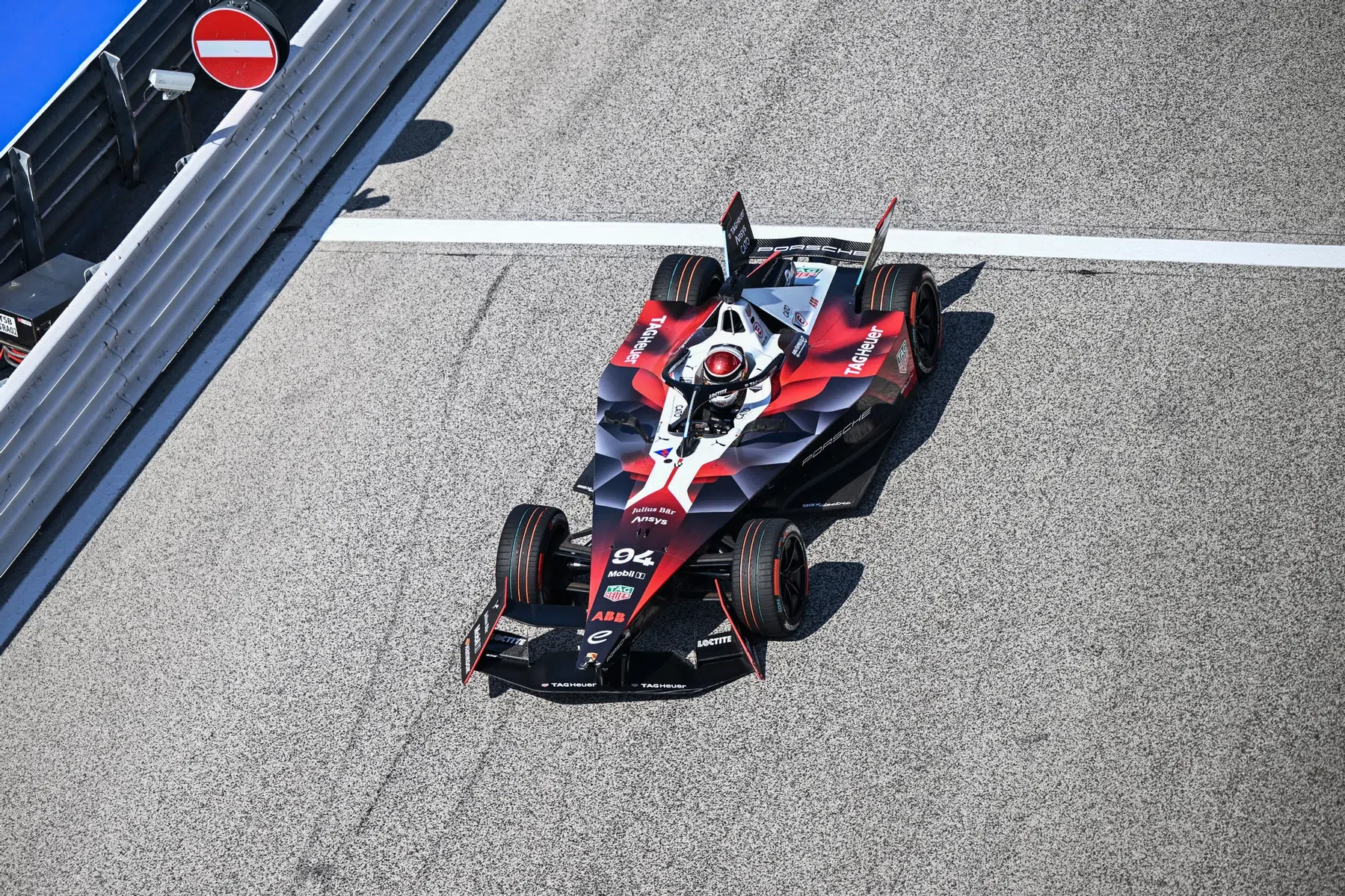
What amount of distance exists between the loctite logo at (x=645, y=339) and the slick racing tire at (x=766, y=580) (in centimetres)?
190

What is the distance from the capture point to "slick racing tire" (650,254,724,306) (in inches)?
433

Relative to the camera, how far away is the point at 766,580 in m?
8.76

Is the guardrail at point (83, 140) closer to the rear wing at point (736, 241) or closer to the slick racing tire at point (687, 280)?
the slick racing tire at point (687, 280)

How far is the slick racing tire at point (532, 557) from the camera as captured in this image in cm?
931

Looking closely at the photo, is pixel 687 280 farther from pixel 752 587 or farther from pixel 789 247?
pixel 752 587

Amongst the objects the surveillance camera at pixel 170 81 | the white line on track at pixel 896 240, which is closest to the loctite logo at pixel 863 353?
the white line on track at pixel 896 240

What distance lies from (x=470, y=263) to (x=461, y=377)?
1.49 metres

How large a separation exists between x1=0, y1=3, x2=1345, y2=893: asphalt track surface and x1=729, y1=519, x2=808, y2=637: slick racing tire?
407mm

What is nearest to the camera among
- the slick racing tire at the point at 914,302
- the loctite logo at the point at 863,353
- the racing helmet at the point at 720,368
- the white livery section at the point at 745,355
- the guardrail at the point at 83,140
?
the white livery section at the point at 745,355

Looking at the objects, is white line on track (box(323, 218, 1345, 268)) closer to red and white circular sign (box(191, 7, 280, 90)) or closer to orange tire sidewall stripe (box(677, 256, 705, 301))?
orange tire sidewall stripe (box(677, 256, 705, 301))

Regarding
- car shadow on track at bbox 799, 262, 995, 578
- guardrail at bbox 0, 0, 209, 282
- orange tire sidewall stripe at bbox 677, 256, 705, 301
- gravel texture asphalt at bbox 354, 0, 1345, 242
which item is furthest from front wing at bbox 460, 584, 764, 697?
guardrail at bbox 0, 0, 209, 282

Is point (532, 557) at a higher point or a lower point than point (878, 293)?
lower

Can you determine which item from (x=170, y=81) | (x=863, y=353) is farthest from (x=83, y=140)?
(x=863, y=353)

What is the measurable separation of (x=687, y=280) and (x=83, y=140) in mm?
6309
